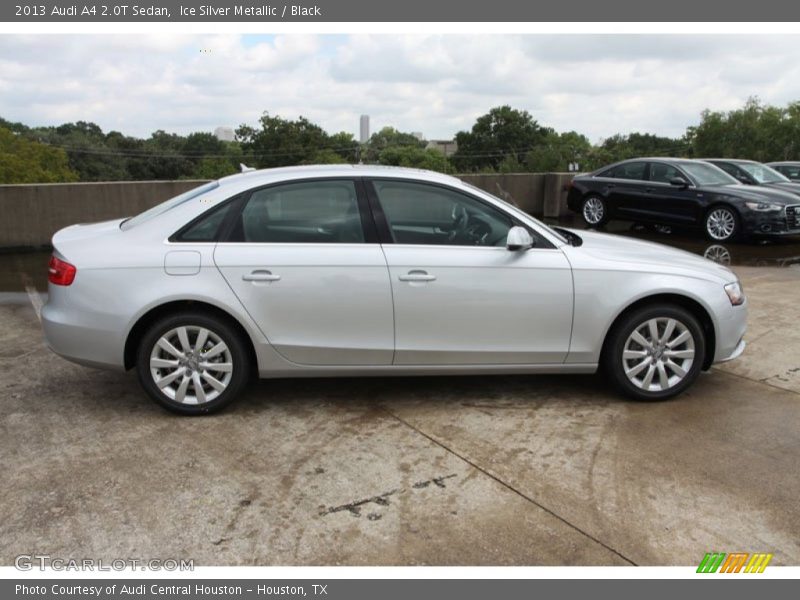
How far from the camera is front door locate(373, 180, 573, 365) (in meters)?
4.56

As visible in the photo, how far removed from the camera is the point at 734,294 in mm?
4949

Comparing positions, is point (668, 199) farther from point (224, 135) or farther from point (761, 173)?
point (224, 135)

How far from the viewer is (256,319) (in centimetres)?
450

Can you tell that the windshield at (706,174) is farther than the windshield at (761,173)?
No

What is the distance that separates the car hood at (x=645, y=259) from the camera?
4.78 metres

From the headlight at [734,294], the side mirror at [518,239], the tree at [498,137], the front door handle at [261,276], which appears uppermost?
the tree at [498,137]

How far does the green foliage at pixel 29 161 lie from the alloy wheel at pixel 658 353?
75.8 metres

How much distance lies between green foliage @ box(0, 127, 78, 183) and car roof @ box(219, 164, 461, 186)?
74.3 meters

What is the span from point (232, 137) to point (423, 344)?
9559 centimetres

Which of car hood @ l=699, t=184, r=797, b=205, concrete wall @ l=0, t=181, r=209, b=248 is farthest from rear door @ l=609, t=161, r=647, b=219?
concrete wall @ l=0, t=181, r=209, b=248

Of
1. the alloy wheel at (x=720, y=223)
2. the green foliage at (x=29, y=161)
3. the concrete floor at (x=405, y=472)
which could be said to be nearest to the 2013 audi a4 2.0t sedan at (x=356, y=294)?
the concrete floor at (x=405, y=472)

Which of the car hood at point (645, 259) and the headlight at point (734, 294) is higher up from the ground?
the car hood at point (645, 259)

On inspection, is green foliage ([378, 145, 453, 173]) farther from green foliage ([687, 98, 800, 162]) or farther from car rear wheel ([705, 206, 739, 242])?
car rear wheel ([705, 206, 739, 242])

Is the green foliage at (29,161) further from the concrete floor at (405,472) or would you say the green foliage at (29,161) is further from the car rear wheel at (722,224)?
the concrete floor at (405,472)
